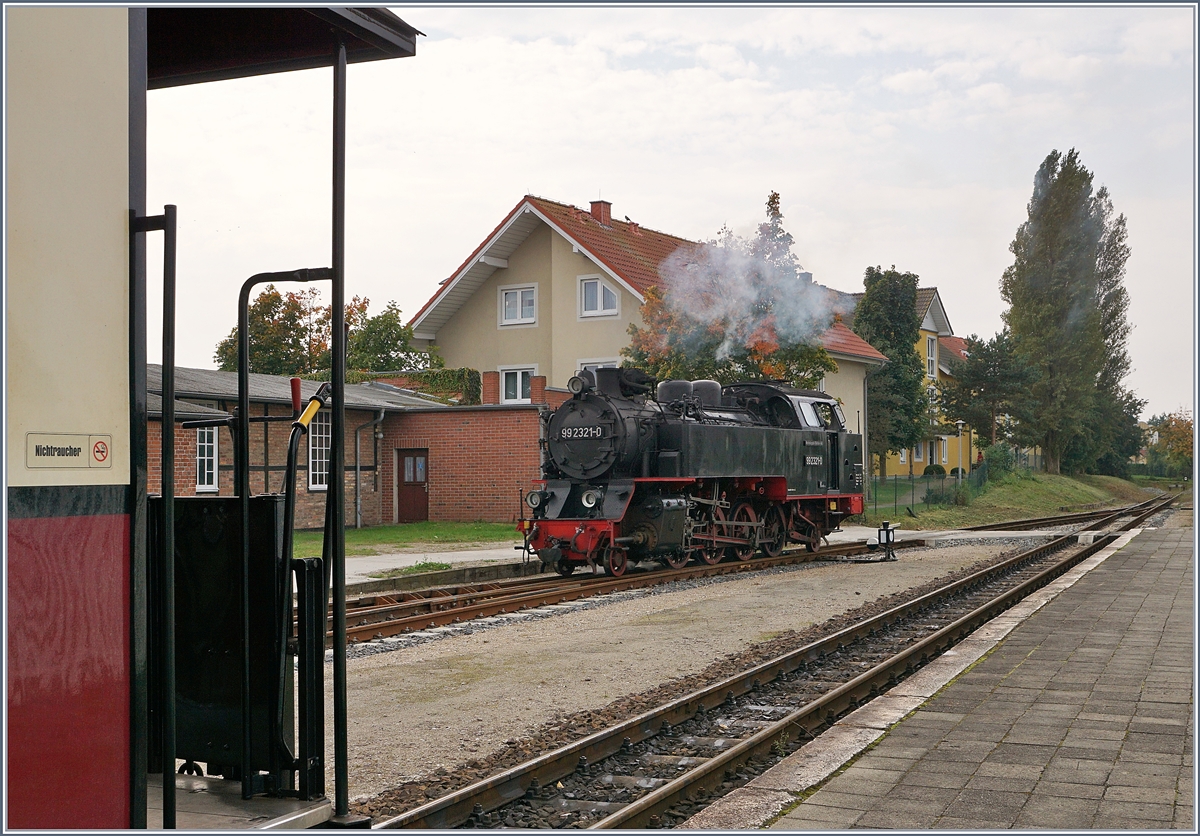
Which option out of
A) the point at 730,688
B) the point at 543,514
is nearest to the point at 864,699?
the point at 730,688

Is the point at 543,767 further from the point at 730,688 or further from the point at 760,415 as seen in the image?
the point at 760,415

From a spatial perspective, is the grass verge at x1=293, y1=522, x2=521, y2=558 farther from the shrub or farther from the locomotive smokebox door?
the shrub

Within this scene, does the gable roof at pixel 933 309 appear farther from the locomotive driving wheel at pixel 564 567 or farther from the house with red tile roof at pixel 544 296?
the locomotive driving wheel at pixel 564 567

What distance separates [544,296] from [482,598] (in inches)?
713

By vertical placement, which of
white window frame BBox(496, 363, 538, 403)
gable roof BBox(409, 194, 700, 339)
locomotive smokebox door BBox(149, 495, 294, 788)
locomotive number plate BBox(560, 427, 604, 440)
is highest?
gable roof BBox(409, 194, 700, 339)

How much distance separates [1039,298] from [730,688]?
1960 inches

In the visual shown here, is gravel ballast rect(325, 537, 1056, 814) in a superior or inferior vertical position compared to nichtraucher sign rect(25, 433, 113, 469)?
inferior

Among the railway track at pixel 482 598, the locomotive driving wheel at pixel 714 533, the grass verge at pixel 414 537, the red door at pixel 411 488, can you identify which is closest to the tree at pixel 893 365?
the red door at pixel 411 488

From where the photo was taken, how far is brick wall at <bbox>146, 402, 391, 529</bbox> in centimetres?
2059

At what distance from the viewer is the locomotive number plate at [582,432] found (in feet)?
53.3

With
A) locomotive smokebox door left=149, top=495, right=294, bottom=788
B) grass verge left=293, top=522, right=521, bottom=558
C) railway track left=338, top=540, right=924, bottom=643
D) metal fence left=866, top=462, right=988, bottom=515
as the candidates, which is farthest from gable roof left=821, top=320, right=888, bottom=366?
locomotive smokebox door left=149, top=495, right=294, bottom=788

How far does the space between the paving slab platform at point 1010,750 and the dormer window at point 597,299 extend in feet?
66.1

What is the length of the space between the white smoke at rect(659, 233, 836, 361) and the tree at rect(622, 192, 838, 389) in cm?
2

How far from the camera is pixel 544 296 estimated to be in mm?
30453
